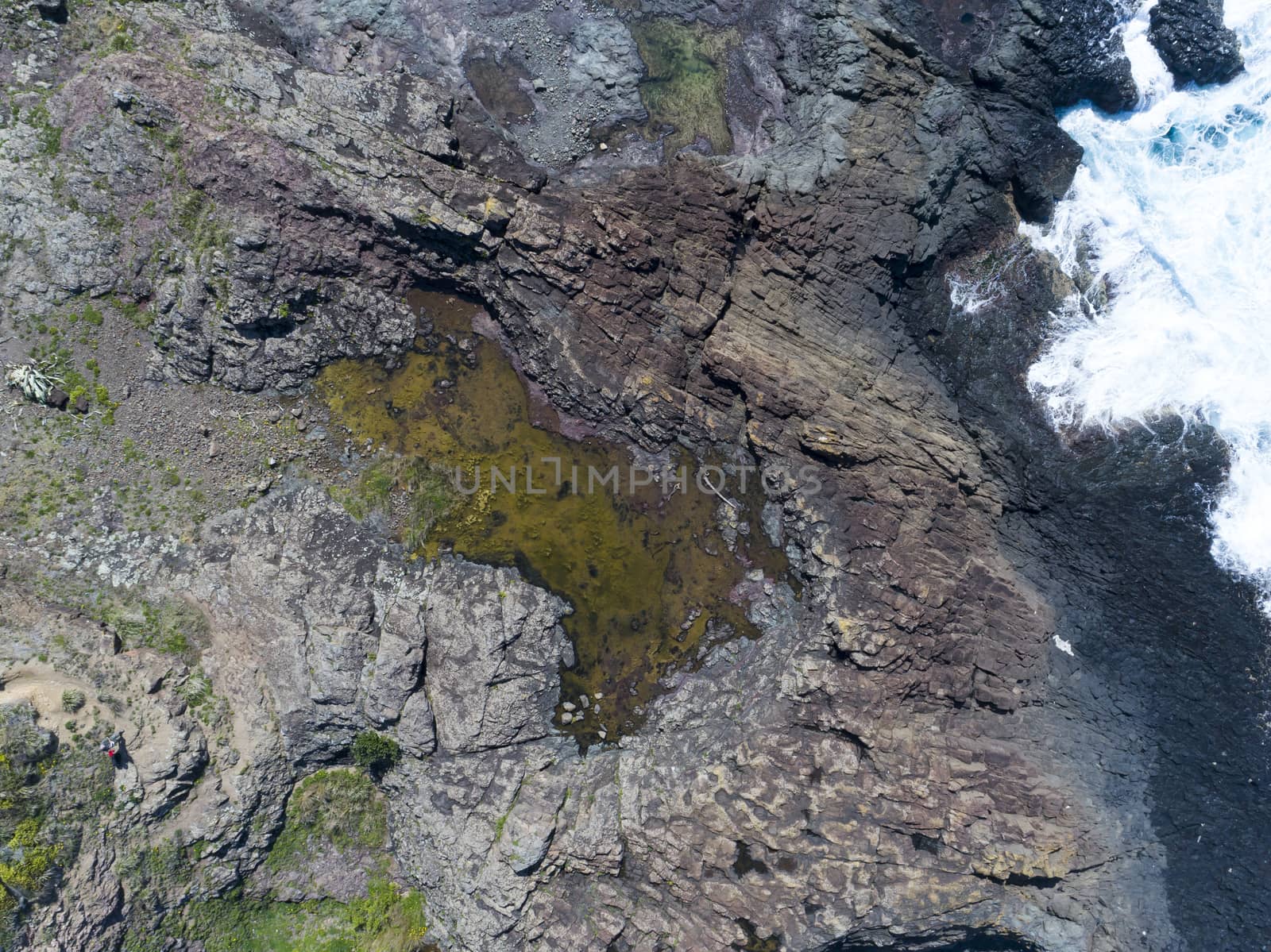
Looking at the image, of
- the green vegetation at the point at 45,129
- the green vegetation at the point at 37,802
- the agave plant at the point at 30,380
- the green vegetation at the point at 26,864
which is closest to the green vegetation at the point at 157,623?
the green vegetation at the point at 37,802

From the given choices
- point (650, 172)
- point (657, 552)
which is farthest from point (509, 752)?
point (650, 172)

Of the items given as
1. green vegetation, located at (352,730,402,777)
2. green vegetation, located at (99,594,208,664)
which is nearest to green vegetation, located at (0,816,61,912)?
green vegetation, located at (99,594,208,664)

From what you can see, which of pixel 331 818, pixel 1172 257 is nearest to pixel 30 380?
pixel 331 818

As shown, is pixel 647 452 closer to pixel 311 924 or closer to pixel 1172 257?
pixel 1172 257

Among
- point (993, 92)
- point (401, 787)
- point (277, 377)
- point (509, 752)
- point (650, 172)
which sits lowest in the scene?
point (401, 787)

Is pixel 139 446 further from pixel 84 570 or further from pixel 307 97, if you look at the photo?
pixel 307 97
